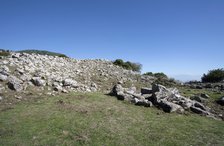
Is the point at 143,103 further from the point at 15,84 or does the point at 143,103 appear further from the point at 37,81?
the point at 15,84

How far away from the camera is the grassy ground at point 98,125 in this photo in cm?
873

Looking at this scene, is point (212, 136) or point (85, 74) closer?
point (212, 136)

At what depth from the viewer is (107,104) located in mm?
13891

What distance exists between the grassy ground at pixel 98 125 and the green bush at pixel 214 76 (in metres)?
26.6

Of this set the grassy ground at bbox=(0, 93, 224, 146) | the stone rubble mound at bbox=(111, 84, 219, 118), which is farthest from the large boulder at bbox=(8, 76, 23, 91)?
the stone rubble mound at bbox=(111, 84, 219, 118)

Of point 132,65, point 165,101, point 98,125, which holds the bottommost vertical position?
point 98,125

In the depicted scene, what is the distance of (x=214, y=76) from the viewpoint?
36.2 m

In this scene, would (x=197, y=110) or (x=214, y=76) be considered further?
(x=214, y=76)

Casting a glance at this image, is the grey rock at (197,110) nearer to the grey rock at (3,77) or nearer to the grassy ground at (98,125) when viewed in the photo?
the grassy ground at (98,125)

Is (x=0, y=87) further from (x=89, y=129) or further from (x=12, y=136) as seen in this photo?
(x=89, y=129)

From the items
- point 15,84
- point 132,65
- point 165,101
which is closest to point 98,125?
point 165,101

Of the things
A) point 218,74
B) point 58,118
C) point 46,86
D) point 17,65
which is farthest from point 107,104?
point 218,74

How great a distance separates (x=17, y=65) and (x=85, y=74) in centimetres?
742

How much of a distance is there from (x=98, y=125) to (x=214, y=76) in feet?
105
